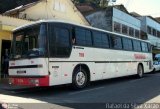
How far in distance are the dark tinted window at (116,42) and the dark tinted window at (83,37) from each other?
2.46 meters

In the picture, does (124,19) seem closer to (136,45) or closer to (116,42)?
(136,45)

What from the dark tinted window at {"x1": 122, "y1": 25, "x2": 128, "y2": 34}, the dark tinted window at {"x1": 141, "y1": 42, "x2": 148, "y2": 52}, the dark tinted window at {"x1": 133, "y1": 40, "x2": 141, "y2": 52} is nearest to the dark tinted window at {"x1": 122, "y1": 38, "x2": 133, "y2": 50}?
the dark tinted window at {"x1": 133, "y1": 40, "x2": 141, "y2": 52}

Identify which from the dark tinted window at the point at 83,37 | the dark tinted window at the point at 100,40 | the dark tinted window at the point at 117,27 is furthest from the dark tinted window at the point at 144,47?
the dark tinted window at the point at 117,27

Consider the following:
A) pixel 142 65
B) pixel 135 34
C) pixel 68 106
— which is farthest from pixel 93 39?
pixel 135 34

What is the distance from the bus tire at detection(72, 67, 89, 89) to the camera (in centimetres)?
1330

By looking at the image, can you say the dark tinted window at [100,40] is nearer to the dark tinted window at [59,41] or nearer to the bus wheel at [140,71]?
the dark tinted window at [59,41]

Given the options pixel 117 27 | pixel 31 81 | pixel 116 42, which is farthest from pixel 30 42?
pixel 117 27

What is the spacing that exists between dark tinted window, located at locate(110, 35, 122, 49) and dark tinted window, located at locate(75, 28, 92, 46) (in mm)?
2457

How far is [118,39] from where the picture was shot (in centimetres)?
1772

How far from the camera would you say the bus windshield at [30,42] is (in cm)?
1198

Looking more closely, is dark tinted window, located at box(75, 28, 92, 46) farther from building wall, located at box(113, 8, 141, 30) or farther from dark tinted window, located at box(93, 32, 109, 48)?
building wall, located at box(113, 8, 141, 30)

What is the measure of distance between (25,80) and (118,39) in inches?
284

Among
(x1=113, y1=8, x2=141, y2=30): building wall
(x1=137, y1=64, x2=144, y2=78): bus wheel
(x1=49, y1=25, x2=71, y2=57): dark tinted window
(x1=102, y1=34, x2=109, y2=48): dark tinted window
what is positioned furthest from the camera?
(x1=113, y1=8, x2=141, y2=30): building wall

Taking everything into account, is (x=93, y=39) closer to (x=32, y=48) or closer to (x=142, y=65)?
(x=32, y=48)
